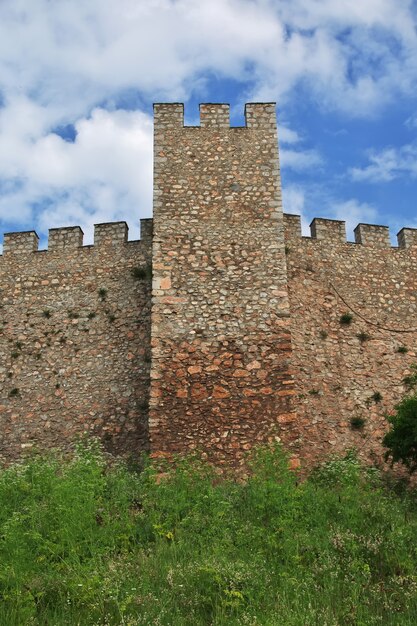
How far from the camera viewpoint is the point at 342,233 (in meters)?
16.9

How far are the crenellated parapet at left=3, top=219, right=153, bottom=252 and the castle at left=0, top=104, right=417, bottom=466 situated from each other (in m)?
0.04

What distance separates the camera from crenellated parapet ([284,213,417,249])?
53.9 ft

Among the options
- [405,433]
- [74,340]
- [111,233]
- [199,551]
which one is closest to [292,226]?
[111,233]

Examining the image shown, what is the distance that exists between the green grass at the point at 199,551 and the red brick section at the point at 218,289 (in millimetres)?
1392

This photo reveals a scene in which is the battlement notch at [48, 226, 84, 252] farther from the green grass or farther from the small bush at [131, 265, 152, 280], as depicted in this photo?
the green grass

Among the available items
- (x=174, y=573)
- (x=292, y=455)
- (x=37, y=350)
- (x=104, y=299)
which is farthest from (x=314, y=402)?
(x=174, y=573)

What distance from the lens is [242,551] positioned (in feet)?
26.2

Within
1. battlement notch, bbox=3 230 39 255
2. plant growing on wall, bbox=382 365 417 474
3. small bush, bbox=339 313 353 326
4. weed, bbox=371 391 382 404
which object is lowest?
plant growing on wall, bbox=382 365 417 474

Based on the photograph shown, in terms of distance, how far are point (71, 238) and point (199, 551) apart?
10170 mm

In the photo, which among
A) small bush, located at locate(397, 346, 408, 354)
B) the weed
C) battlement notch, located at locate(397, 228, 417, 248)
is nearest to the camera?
the weed

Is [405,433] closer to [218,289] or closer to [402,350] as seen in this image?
[218,289]

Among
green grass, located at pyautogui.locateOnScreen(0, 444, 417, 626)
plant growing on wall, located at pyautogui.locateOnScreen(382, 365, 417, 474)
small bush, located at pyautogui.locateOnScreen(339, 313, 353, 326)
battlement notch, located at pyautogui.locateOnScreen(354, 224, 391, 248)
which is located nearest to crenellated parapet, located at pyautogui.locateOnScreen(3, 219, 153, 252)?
small bush, located at pyautogui.locateOnScreen(339, 313, 353, 326)

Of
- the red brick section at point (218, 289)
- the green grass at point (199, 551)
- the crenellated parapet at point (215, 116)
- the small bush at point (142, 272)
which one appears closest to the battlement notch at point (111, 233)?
the small bush at point (142, 272)

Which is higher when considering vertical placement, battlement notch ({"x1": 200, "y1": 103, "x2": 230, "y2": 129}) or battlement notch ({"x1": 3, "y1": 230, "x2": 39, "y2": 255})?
battlement notch ({"x1": 200, "y1": 103, "x2": 230, "y2": 129})
